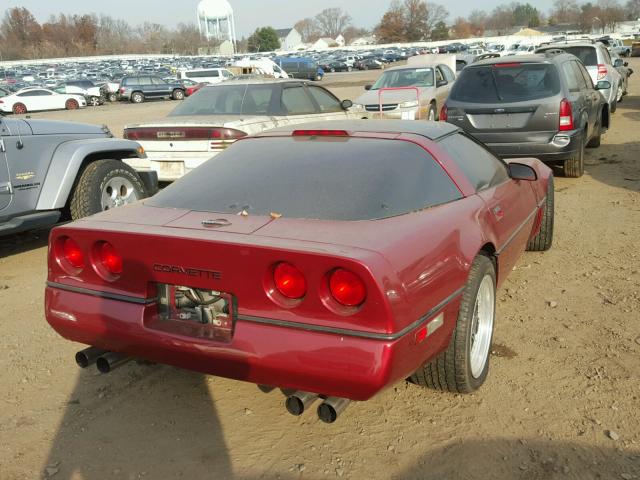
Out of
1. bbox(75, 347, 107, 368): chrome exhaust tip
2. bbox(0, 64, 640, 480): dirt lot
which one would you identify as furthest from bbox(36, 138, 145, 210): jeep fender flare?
bbox(75, 347, 107, 368): chrome exhaust tip

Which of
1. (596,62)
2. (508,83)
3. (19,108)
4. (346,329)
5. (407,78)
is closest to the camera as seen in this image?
(346,329)

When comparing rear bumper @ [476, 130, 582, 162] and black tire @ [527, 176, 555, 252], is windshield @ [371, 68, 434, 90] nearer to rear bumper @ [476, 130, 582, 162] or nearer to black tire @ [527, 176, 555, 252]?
rear bumper @ [476, 130, 582, 162]

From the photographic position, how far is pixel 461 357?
3129 millimetres

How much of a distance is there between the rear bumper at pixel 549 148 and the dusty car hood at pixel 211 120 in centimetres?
311

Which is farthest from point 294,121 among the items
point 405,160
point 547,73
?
point 405,160

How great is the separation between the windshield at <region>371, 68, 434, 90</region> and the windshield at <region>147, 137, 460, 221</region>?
1148cm

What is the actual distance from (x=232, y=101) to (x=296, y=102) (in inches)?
36.2

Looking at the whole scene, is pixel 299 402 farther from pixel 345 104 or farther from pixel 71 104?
pixel 71 104

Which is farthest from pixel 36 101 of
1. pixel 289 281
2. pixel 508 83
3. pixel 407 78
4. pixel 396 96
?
pixel 289 281

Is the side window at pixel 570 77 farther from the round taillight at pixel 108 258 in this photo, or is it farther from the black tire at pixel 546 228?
the round taillight at pixel 108 258

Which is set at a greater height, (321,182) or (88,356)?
(321,182)

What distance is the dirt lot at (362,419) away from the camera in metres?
2.85

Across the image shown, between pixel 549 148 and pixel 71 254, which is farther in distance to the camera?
pixel 549 148

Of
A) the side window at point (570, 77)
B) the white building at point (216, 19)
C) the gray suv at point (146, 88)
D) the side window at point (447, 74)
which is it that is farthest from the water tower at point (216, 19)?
the side window at point (570, 77)
